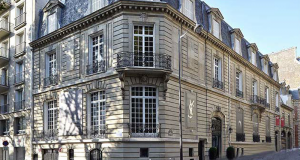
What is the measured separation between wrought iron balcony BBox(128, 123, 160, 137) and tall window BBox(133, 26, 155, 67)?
359cm

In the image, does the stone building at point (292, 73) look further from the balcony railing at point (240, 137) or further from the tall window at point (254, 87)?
the balcony railing at point (240, 137)

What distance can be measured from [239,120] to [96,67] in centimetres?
1623

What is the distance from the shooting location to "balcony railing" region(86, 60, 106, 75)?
20.6m

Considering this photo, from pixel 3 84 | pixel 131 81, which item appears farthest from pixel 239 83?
pixel 3 84

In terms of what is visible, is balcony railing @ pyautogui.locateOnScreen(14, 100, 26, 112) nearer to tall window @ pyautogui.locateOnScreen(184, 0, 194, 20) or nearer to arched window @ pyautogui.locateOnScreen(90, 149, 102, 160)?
arched window @ pyautogui.locateOnScreen(90, 149, 102, 160)

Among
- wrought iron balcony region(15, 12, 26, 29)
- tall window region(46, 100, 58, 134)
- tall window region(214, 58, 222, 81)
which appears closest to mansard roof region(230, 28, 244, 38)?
tall window region(214, 58, 222, 81)

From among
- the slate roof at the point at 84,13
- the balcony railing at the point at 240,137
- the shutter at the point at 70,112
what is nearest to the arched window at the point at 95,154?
the shutter at the point at 70,112

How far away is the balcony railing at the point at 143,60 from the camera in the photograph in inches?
756

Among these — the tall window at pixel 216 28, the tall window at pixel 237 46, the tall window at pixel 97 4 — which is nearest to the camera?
the tall window at pixel 97 4

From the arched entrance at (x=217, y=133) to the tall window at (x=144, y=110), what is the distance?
8330mm

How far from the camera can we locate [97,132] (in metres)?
20.6

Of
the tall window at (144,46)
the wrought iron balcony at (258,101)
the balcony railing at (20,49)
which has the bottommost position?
the wrought iron balcony at (258,101)

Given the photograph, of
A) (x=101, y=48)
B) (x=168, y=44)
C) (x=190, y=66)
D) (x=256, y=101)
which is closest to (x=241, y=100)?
(x=256, y=101)

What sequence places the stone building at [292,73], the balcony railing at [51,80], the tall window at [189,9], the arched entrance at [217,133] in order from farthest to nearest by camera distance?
the stone building at [292,73] < the arched entrance at [217,133] < the balcony railing at [51,80] < the tall window at [189,9]
